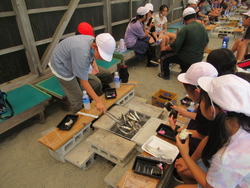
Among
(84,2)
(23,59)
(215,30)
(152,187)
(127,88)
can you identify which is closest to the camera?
(152,187)

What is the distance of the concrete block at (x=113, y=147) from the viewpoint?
231 centimetres

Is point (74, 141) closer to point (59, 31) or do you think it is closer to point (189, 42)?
point (59, 31)

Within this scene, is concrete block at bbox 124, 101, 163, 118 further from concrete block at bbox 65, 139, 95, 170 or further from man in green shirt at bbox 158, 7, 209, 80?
man in green shirt at bbox 158, 7, 209, 80

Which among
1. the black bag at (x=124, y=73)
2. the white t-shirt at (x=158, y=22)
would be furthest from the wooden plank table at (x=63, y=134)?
the white t-shirt at (x=158, y=22)

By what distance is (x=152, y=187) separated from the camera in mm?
1819

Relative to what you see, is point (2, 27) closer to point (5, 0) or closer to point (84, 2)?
point (5, 0)

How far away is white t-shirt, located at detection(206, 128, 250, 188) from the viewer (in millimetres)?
1281

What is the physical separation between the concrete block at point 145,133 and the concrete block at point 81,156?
2.20 ft

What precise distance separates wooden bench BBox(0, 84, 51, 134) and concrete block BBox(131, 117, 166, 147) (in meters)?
1.86

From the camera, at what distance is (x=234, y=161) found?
129 cm

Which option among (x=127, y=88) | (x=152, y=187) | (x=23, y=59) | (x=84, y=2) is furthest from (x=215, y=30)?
(x=152, y=187)

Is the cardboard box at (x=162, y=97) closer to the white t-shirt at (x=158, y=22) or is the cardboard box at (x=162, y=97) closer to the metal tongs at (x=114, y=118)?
the metal tongs at (x=114, y=118)

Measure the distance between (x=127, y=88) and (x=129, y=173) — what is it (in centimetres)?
189

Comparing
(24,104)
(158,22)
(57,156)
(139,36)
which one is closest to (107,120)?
(57,156)
